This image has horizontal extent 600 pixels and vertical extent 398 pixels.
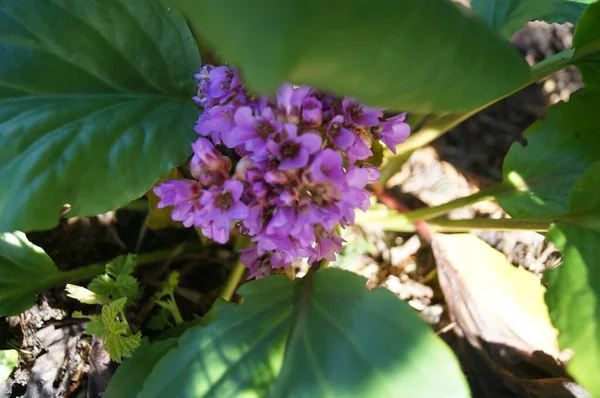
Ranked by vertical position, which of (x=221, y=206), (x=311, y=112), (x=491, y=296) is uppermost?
(x=311, y=112)

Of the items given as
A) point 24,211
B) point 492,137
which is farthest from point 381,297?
point 492,137

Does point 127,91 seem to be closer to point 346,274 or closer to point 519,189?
point 346,274

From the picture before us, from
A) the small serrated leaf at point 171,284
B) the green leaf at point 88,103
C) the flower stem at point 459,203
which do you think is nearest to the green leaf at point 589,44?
the flower stem at point 459,203

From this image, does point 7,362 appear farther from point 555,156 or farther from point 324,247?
point 555,156

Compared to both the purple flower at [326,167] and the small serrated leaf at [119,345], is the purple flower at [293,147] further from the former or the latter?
the small serrated leaf at [119,345]

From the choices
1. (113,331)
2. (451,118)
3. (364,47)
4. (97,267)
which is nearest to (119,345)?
(113,331)

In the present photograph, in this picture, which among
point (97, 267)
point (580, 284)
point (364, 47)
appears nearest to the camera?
point (364, 47)
